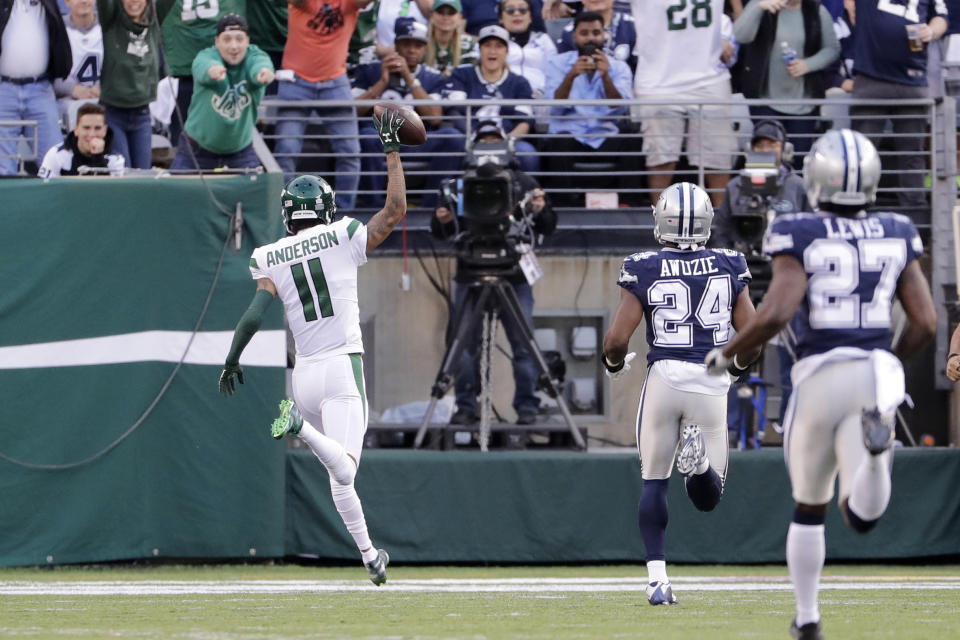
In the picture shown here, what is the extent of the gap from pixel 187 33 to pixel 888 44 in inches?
230

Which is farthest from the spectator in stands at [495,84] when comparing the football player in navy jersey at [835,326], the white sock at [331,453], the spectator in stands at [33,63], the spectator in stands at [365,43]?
the football player in navy jersey at [835,326]

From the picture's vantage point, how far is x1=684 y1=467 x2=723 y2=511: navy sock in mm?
7934

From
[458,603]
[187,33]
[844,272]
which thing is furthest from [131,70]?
[844,272]

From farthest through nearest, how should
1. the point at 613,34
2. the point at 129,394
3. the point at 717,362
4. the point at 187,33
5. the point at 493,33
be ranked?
the point at 613,34 < the point at 493,33 < the point at 187,33 < the point at 129,394 < the point at 717,362

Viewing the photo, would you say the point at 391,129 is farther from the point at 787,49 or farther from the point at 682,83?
the point at 787,49

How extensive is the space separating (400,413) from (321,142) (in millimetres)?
2458

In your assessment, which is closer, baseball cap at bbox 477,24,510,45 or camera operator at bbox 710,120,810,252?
camera operator at bbox 710,120,810,252

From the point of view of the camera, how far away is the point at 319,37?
1230 centimetres

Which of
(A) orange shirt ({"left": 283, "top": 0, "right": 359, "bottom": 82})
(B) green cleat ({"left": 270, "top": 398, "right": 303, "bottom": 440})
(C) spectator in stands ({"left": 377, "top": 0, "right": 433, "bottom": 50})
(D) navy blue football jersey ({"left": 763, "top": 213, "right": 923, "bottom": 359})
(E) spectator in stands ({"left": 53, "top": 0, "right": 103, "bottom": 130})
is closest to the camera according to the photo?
(D) navy blue football jersey ({"left": 763, "top": 213, "right": 923, "bottom": 359})

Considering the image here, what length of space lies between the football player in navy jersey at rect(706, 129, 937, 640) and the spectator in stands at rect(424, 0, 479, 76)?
298 inches

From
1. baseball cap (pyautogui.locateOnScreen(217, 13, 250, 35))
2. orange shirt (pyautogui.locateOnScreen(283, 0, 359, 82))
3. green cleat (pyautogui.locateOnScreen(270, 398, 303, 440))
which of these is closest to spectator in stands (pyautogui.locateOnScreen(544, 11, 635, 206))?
orange shirt (pyautogui.locateOnScreen(283, 0, 359, 82))

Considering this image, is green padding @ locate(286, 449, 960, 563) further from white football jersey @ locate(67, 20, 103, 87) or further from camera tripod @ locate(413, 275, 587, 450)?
white football jersey @ locate(67, 20, 103, 87)

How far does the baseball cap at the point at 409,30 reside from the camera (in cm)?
1276

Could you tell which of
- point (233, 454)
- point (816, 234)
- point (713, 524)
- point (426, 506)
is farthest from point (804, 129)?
point (816, 234)
